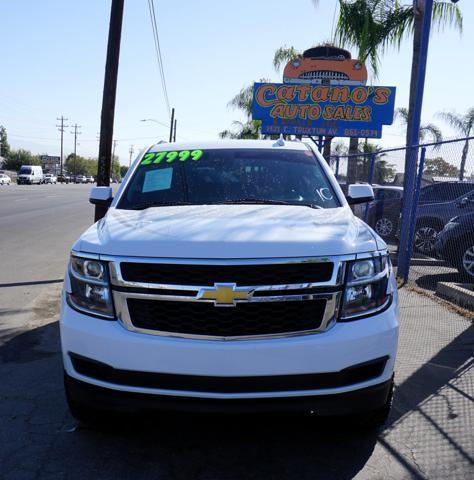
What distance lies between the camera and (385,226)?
1435 centimetres

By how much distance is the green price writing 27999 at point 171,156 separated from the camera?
15.2 feet

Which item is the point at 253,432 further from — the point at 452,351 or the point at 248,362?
the point at 452,351

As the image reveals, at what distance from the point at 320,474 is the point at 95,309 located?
151 centimetres

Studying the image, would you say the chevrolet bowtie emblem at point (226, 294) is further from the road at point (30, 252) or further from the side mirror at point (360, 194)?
the road at point (30, 252)

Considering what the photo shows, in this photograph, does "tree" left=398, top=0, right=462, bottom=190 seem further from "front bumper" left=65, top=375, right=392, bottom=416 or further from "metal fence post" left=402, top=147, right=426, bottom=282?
"front bumper" left=65, top=375, right=392, bottom=416

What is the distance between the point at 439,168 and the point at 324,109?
8.79 metres

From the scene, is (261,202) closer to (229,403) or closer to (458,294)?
(229,403)

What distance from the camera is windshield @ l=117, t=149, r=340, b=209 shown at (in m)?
4.20

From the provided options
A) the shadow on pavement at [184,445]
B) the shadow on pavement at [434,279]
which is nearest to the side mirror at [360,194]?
the shadow on pavement at [184,445]

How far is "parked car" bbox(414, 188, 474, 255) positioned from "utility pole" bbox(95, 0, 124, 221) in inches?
232

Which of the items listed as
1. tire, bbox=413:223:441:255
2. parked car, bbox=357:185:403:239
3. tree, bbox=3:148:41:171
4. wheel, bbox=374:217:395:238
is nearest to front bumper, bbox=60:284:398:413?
tire, bbox=413:223:441:255

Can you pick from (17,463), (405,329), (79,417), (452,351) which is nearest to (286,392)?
(79,417)

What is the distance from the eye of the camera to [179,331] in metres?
2.79

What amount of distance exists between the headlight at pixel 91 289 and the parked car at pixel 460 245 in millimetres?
7111
